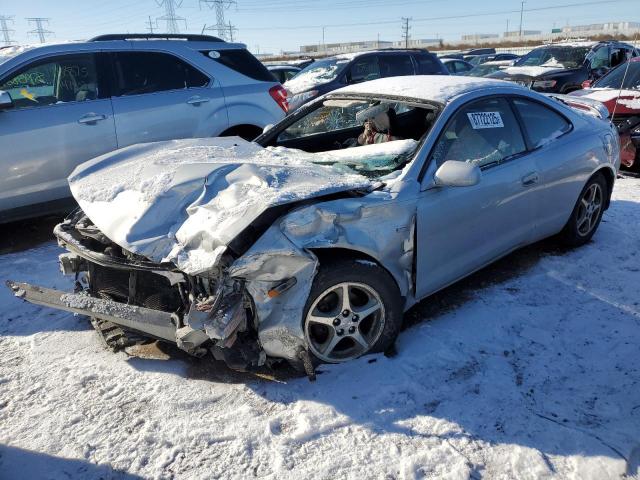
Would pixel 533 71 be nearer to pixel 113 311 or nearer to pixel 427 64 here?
pixel 427 64

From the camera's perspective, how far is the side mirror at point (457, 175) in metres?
3.13

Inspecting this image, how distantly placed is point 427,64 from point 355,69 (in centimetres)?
196

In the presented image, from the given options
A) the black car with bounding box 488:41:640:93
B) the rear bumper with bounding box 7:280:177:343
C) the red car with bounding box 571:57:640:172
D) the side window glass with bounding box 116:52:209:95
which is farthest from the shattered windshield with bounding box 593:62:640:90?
the rear bumper with bounding box 7:280:177:343

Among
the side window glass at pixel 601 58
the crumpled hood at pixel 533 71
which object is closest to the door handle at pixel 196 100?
the crumpled hood at pixel 533 71

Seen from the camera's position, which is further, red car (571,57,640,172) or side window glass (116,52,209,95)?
red car (571,57,640,172)

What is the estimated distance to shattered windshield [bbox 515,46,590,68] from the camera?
43.1 ft

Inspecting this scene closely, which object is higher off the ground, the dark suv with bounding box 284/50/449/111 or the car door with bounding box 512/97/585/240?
the dark suv with bounding box 284/50/449/111

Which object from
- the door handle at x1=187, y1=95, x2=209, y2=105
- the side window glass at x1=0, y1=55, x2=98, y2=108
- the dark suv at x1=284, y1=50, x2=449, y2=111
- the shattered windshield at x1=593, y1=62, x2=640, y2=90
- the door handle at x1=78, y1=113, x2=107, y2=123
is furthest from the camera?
the dark suv at x1=284, y1=50, x2=449, y2=111

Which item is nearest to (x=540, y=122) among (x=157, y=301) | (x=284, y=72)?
(x=157, y=301)

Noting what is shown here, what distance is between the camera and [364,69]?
1055 cm

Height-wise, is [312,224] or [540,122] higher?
[540,122]

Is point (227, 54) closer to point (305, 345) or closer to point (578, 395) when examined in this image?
point (305, 345)

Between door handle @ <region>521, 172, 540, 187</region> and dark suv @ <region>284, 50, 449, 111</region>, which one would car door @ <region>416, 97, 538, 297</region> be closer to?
door handle @ <region>521, 172, 540, 187</region>

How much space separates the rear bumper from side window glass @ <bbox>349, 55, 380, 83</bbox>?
830cm
